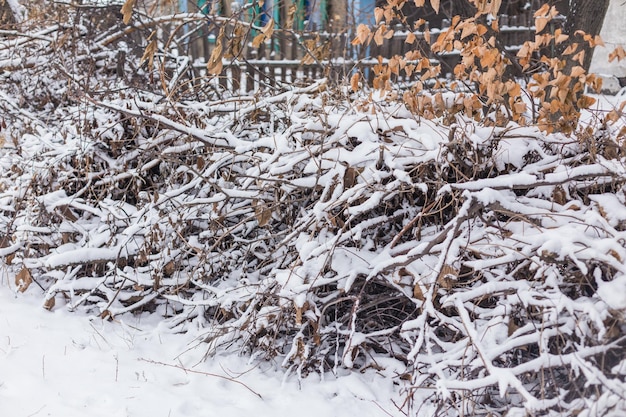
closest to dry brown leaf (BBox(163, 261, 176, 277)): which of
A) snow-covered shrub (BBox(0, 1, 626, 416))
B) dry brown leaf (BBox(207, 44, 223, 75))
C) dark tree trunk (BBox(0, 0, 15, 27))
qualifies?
snow-covered shrub (BBox(0, 1, 626, 416))

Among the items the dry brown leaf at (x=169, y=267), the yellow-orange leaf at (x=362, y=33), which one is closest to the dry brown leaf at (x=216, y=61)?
the yellow-orange leaf at (x=362, y=33)

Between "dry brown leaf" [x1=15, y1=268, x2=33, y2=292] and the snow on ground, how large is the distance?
1.40 feet

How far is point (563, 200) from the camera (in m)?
3.06

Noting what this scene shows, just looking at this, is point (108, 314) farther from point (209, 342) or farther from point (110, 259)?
point (209, 342)

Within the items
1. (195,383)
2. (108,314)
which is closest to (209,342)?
(195,383)

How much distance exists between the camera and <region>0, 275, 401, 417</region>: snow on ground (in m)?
2.91

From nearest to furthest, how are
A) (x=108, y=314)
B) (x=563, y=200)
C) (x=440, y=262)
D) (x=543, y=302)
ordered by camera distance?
(x=543, y=302), (x=440, y=262), (x=563, y=200), (x=108, y=314)

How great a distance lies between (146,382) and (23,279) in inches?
65.1

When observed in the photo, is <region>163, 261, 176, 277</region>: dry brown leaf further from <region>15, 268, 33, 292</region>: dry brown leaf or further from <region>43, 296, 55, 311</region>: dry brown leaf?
<region>15, 268, 33, 292</region>: dry brown leaf

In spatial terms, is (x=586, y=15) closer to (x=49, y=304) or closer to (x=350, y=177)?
(x=350, y=177)

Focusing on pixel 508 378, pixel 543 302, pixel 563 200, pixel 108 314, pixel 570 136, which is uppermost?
pixel 570 136

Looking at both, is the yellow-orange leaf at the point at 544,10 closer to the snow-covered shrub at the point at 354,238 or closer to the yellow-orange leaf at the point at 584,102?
the yellow-orange leaf at the point at 584,102

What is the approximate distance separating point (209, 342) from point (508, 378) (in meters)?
1.86

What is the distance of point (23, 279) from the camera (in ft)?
13.8
